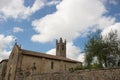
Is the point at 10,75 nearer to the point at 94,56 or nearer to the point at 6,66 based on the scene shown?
the point at 6,66

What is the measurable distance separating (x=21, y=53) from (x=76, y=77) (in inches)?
852

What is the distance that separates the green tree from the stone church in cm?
Result: 868

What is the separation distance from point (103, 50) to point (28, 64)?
16811 mm

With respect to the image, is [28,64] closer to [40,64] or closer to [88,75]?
[40,64]

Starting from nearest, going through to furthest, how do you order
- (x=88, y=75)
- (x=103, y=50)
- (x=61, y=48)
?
(x=88, y=75) → (x=103, y=50) → (x=61, y=48)

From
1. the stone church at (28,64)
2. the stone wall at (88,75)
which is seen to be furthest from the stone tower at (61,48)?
the stone wall at (88,75)

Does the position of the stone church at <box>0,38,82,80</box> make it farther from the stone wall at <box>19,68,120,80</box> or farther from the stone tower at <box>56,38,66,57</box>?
the stone tower at <box>56,38,66,57</box>

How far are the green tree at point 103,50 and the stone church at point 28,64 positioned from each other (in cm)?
868

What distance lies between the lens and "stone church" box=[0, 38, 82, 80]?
4384cm

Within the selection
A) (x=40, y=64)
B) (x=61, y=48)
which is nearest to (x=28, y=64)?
(x=40, y=64)

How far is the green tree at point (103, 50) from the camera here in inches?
1593

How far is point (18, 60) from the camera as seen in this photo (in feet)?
144

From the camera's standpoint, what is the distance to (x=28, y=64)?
44.8 m

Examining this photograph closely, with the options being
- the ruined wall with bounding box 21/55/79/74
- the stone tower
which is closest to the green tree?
the ruined wall with bounding box 21/55/79/74
